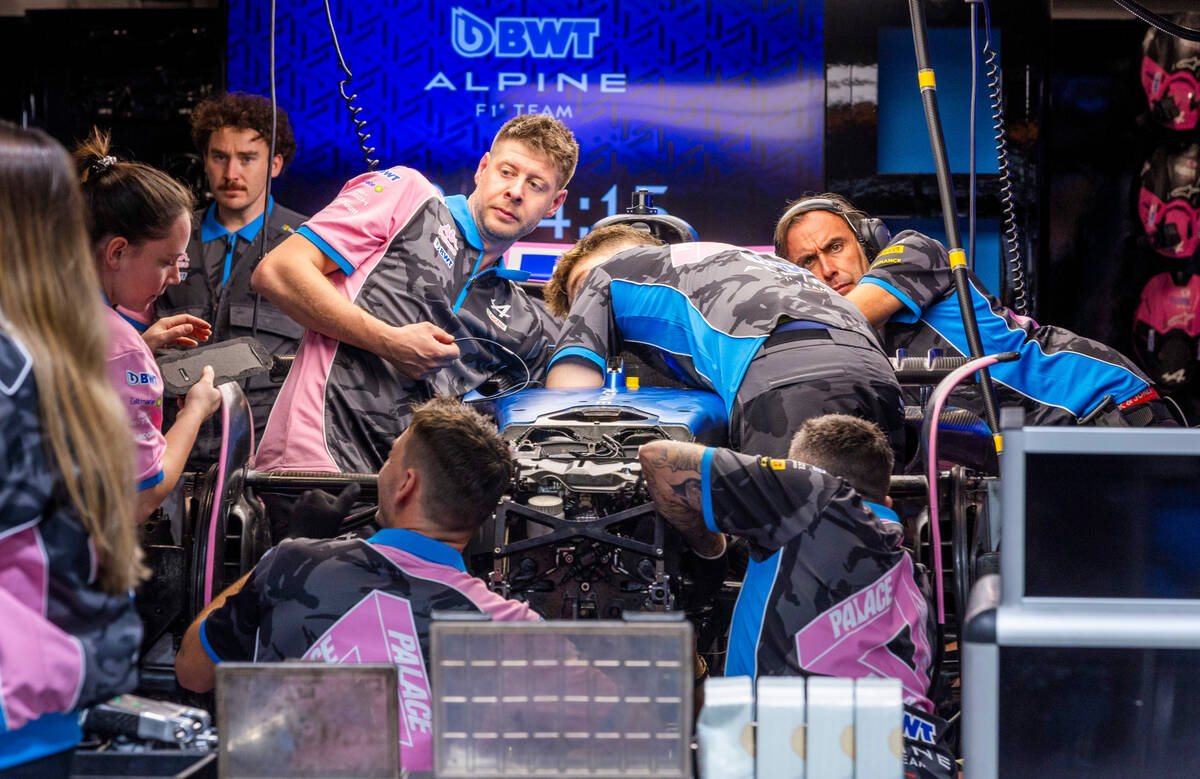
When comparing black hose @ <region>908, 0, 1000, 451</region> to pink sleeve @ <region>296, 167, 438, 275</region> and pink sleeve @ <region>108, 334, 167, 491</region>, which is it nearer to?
pink sleeve @ <region>296, 167, 438, 275</region>

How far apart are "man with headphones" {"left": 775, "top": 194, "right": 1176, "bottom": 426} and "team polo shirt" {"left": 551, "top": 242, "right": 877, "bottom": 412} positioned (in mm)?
443

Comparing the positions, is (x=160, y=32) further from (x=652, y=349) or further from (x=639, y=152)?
(x=652, y=349)

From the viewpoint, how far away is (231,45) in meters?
5.28

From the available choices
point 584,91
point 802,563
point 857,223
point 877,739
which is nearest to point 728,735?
point 877,739

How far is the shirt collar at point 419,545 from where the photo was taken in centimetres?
209

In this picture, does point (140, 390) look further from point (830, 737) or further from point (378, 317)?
point (830, 737)

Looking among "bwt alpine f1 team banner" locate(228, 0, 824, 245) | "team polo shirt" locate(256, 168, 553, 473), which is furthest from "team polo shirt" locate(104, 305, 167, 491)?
"bwt alpine f1 team banner" locate(228, 0, 824, 245)

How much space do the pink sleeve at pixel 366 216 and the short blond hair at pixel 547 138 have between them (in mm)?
257

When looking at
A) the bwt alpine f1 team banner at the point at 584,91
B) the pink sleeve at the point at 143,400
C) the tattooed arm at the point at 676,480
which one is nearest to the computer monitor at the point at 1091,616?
the tattooed arm at the point at 676,480

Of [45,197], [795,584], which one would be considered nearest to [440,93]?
[795,584]

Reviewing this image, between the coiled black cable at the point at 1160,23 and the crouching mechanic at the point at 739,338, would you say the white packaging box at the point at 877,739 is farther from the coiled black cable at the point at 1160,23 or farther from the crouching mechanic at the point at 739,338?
the coiled black cable at the point at 1160,23

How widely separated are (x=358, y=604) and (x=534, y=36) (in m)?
3.80

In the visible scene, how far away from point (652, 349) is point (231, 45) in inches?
122

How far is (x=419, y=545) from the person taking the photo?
2.09 meters
